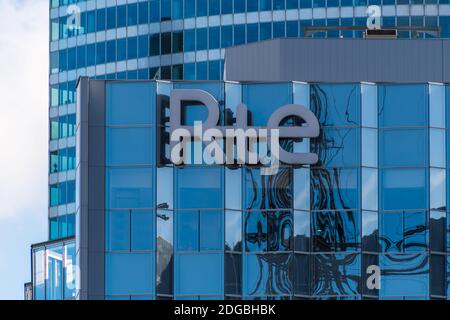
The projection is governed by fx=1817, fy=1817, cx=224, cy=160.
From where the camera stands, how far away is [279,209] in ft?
216

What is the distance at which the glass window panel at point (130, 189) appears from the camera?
65750 millimetres

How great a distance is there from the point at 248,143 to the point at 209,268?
4774mm

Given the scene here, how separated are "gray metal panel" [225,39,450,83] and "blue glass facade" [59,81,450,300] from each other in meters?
4.26

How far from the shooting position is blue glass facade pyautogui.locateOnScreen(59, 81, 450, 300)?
65.4 m

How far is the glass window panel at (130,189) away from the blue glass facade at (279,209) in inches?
1.4

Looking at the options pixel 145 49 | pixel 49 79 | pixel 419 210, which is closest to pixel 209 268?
pixel 419 210

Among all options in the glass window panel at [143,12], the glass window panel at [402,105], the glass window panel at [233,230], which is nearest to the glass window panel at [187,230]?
the glass window panel at [233,230]

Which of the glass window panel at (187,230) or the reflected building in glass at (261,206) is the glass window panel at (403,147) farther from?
the glass window panel at (187,230)

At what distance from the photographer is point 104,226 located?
216 feet

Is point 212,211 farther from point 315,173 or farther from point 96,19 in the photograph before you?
point 96,19

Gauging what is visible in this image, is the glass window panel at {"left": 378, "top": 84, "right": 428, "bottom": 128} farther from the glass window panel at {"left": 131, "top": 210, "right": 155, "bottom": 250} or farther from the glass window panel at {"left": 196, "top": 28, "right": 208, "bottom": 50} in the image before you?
the glass window panel at {"left": 196, "top": 28, "right": 208, "bottom": 50}

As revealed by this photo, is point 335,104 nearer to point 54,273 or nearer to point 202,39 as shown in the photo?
point 54,273

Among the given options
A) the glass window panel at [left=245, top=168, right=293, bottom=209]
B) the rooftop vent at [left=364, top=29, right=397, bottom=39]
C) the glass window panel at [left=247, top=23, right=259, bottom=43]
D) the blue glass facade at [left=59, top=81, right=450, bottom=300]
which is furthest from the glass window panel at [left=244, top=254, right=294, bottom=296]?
the glass window panel at [left=247, top=23, right=259, bottom=43]

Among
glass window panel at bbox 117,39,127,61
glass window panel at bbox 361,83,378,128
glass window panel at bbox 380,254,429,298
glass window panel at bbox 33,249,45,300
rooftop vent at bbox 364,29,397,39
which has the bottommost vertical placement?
glass window panel at bbox 380,254,429,298
